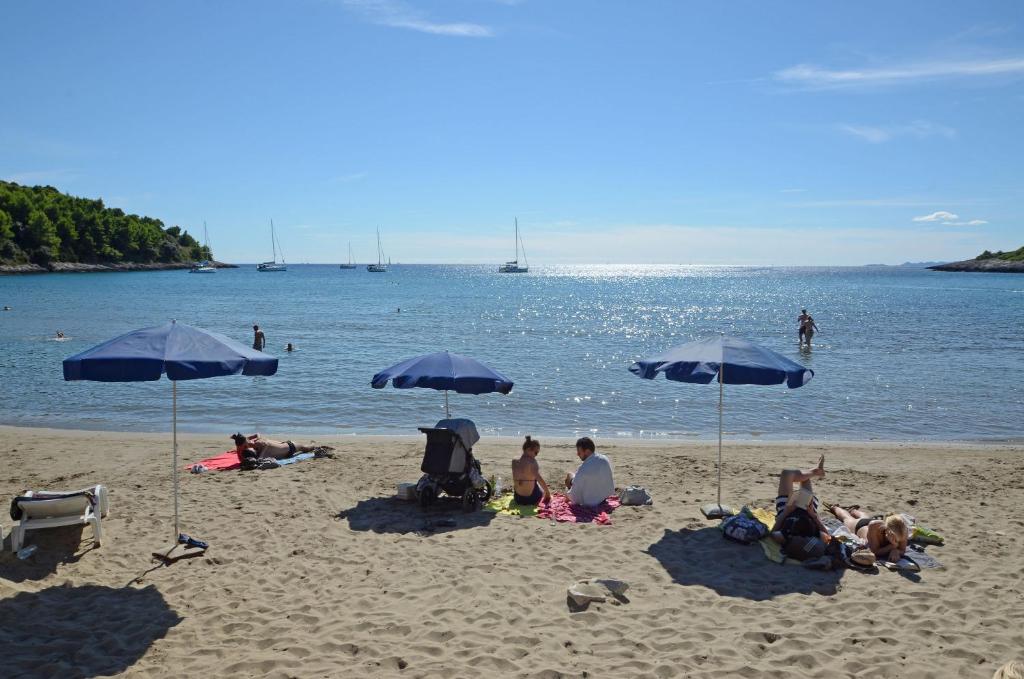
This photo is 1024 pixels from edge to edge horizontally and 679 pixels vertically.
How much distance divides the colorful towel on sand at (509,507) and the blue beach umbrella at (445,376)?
1.50 m

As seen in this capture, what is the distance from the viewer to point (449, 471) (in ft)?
29.4

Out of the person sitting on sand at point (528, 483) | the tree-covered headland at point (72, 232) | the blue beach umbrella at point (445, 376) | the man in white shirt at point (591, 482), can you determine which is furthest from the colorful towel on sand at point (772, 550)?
the tree-covered headland at point (72, 232)

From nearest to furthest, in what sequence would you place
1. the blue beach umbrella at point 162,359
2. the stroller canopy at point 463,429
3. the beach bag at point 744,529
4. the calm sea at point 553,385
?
1. the blue beach umbrella at point 162,359
2. the beach bag at point 744,529
3. the stroller canopy at point 463,429
4. the calm sea at point 553,385

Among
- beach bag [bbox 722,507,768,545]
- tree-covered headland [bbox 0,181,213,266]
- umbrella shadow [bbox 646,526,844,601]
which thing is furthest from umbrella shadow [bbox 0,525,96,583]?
tree-covered headland [bbox 0,181,213,266]

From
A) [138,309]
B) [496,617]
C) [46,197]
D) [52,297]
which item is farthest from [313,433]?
[46,197]

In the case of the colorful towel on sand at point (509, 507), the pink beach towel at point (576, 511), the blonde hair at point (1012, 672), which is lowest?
the colorful towel on sand at point (509, 507)

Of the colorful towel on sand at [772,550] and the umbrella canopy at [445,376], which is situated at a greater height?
the umbrella canopy at [445,376]

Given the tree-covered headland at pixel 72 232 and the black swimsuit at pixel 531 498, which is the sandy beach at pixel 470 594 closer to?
the black swimsuit at pixel 531 498

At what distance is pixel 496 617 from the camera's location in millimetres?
5848

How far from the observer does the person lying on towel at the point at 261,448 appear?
10945mm

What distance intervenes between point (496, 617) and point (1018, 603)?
456 centimetres

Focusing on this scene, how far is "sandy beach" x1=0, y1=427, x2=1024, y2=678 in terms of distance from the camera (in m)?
5.15

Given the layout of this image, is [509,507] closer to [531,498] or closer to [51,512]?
[531,498]

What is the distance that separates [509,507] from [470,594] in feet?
9.00
